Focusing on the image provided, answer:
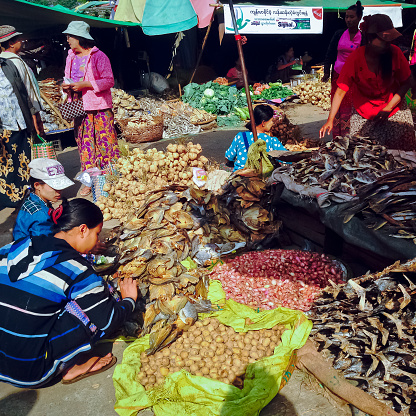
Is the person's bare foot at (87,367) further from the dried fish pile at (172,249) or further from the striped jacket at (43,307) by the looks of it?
the dried fish pile at (172,249)

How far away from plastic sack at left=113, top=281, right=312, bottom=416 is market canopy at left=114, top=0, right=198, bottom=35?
966 centimetres

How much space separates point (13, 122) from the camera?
4.96 m

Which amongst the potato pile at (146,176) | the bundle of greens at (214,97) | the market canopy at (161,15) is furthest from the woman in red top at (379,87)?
the market canopy at (161,15)

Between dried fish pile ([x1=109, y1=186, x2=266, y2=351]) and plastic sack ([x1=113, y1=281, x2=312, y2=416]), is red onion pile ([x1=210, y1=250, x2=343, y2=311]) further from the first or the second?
plastic sack ([x1=113, y1=281, x2=312, y2=416])

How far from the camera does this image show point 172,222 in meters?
4.17

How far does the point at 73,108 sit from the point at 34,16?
406 cm

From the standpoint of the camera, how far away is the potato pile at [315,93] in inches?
446

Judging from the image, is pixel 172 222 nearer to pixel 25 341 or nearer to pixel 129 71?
pixel 25 341

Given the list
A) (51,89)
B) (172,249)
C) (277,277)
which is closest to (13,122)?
(172,249)

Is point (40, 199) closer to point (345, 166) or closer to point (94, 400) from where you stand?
point (94, 400)

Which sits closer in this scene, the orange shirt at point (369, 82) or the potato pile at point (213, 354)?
the potato pile at point (213, 354)

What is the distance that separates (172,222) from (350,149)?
1.90 meters

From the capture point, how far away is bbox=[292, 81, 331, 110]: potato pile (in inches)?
446

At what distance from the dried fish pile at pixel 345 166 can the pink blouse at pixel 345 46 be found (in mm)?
2700
